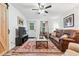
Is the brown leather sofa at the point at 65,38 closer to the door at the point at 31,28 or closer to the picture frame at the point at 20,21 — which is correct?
the door at the point at 31,28

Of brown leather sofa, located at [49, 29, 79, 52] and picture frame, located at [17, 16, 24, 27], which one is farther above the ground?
picture frame, located at [17, 16, 24, 27]

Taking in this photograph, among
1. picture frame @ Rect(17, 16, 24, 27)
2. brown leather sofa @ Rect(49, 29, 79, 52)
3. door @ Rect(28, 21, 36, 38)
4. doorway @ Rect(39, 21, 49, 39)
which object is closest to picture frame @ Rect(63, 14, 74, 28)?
brown leather sofa @ Rect(49, 29, 79, 52)

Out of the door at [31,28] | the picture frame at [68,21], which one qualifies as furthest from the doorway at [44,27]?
the picture frame at [68,21]

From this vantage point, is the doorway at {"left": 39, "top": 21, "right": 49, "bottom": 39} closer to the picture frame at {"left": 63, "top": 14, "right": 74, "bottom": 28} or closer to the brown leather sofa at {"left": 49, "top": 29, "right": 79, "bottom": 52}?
the brown leather sofa at {"left": 49, "top": 29, "right": 79, "bottom": 52}

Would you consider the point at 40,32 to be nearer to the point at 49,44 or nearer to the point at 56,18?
the point at 56,18

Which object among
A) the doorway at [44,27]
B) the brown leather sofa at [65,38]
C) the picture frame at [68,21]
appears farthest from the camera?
the doorway at [44,27]

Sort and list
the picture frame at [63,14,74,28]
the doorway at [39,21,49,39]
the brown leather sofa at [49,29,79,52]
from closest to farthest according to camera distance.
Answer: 1. the brown leather sofa at [49,29,79,52]
2. the picture frame at [63,14,74,28]
3. the doorway at [39,21,49,39]

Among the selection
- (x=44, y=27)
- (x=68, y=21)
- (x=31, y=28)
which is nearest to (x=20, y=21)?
(x=31, y=28)

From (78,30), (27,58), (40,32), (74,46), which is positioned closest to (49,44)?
(40,32)

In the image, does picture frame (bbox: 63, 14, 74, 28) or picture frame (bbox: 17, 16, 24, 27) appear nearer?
picture frame (bbox: 63, 14, 74, 28)

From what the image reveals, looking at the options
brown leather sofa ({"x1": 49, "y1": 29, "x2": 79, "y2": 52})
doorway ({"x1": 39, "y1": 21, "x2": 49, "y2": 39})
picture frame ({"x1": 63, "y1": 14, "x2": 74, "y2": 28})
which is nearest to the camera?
brown leather sofa ({"x1": 49, "y1": 29, "x2": 79, "y2": 52})

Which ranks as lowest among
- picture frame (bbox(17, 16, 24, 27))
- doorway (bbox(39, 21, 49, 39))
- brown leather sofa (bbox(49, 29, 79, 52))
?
brown leather sofa (bbox(49, 29, 79, 52))

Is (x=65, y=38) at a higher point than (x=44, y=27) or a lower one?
lower

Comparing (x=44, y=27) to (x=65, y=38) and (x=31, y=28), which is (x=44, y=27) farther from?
(x=65, y=38)
